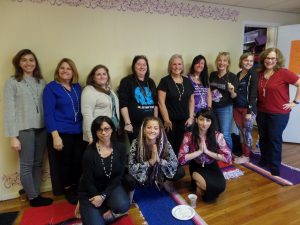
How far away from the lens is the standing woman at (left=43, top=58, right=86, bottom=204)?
2070mm

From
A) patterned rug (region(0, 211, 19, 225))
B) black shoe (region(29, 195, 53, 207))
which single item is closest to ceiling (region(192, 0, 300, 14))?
black shoe (region(29, 195, 53, 207))

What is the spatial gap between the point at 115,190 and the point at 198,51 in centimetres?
206

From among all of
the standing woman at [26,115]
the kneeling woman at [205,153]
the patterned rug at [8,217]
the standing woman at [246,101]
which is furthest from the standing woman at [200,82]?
the patterned rug at [8,217]

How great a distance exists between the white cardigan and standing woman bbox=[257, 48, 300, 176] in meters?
1.71

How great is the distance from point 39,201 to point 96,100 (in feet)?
3.56

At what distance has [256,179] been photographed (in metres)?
2.56

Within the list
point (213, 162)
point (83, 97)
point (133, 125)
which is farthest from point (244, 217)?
point (83, 97)

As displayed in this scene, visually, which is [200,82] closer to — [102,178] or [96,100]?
[96,100]

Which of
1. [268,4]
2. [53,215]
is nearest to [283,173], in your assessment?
[268,4]

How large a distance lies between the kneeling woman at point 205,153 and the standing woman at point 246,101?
2.47ft

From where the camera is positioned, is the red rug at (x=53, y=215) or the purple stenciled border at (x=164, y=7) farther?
the purple stenciled border at (x=164, y=7)

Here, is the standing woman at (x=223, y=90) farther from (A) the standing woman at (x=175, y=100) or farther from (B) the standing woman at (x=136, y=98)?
(B) the standing woman at (x=136, y=98)

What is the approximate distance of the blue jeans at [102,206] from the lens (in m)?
1.71

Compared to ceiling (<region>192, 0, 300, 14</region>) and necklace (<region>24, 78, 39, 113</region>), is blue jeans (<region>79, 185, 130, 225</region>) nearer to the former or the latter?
necklace (<region>24, 78, 39, 113</region>)
